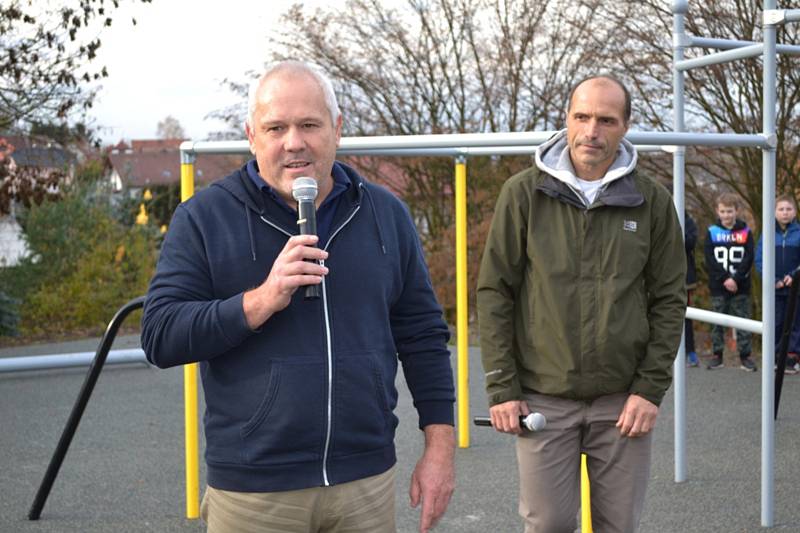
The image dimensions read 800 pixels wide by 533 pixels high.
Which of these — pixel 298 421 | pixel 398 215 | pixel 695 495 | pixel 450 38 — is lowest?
pixel 695 495

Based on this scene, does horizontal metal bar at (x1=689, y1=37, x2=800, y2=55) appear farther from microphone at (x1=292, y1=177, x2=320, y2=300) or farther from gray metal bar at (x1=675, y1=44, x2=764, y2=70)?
microphone at (x1=292, y1=177, x2=320, y2=300)

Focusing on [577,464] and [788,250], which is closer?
[577,464]

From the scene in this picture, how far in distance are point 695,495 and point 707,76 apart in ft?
21.3

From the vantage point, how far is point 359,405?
7.33 ft

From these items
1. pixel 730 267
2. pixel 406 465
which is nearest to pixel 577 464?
pixel 406 465

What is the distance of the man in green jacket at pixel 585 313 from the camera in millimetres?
3086

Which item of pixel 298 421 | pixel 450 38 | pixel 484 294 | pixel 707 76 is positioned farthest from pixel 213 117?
pixel 298 421

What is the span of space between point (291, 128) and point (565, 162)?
4.09ft

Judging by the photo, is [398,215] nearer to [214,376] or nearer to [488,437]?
[214,376]

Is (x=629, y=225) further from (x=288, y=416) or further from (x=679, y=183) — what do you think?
(x=679, y=183)

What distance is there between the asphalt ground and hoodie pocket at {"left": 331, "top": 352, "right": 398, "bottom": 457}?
2572 mm

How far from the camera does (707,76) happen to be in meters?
10.6

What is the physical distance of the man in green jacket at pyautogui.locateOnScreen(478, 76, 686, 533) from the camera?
3.09 m

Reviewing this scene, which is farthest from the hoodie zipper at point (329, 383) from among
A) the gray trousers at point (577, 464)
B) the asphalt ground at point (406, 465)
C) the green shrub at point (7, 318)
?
the green shrub at point (7, 318)
